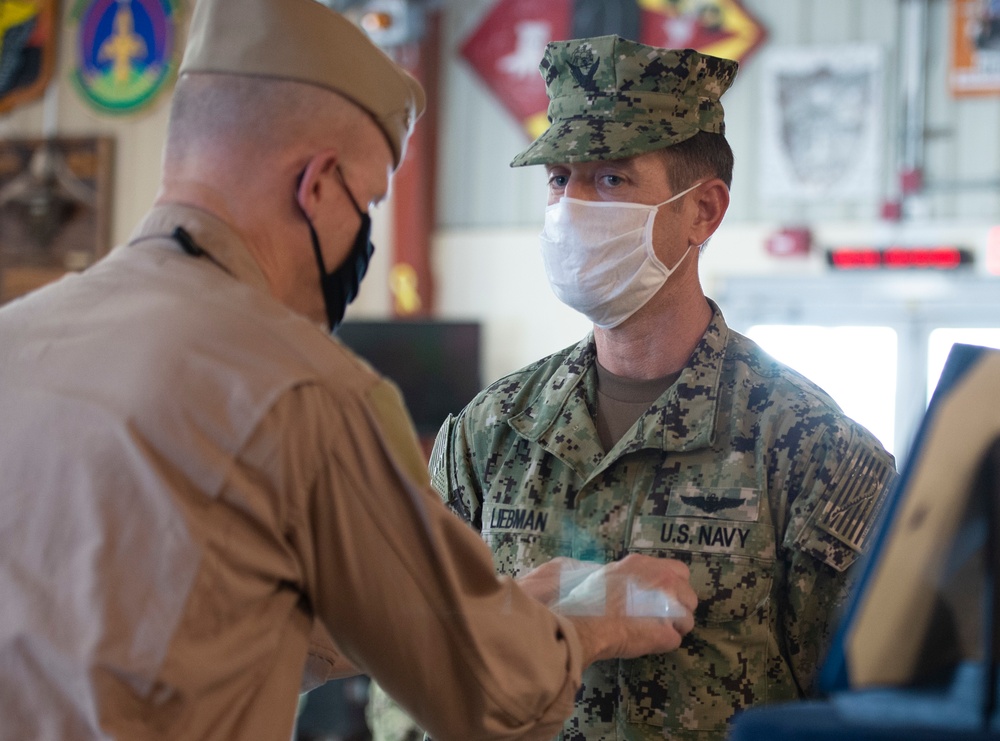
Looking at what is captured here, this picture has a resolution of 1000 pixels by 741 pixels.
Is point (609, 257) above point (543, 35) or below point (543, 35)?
below

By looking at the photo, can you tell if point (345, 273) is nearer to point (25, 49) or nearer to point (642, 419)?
point (642, 419)

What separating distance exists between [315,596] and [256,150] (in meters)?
0.53

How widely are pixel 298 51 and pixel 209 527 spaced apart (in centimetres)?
60

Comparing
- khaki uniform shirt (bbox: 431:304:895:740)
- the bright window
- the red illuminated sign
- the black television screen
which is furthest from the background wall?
khaki uniform shirt (bbox: 431:304:895:740)

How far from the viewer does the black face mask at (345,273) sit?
4.70 ft

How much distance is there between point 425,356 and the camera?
21.8 ft

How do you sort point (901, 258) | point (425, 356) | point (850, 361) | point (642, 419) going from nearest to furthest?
point (642, 419) → point (901, 258) → point (850, 361) → point (425, 356)

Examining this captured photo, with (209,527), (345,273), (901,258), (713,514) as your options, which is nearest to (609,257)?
(713,514)

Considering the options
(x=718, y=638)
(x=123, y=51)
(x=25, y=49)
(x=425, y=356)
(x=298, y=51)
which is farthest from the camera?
(x=25, y=49)

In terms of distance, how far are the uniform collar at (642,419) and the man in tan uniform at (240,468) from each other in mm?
421

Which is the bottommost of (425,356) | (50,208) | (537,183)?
(425,356)

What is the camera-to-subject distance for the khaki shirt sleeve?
4.15 ft

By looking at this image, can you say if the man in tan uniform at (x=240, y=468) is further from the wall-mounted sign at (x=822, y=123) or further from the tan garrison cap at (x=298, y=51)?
the wall-mounted sign at (x=822, y=123)

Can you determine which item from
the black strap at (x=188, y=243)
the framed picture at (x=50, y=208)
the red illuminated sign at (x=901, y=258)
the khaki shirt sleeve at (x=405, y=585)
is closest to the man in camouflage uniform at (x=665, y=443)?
the khaki shirt sleeve at (x=405, y=585)
